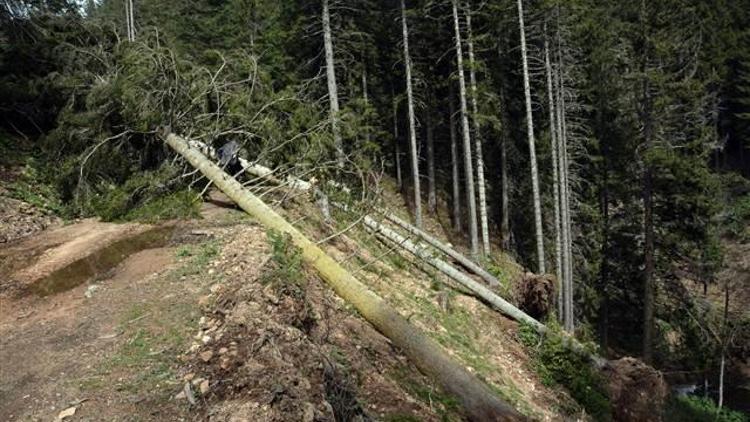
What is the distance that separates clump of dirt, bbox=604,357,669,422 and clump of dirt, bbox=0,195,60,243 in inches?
433

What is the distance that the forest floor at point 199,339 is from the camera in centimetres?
446

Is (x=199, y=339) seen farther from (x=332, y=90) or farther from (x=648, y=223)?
(x=648, y=223)

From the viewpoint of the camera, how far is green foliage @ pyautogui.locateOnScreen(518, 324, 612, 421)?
9.62 meters

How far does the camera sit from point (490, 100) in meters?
18.1

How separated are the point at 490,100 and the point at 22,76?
1369 centimetres

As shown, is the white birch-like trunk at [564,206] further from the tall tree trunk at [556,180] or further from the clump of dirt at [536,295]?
the clump of dirt at [536,295]

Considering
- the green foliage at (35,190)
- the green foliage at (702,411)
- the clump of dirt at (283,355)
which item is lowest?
the green foliage at (702,411)

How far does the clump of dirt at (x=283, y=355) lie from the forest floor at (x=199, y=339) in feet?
0.05

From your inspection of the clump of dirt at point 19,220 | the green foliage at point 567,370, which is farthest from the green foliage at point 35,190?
the green foliage at point 567,370

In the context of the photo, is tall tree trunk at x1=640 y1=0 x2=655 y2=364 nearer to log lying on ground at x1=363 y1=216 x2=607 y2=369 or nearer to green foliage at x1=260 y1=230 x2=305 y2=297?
log lying on ground at x1=363 y1=216 x2=607 y2=369

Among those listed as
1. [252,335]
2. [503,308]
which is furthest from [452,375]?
[503,308]

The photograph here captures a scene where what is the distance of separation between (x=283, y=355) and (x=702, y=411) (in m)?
17.7

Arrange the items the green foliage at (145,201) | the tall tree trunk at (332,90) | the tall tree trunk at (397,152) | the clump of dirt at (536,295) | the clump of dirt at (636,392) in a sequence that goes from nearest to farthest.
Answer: the green foliage at (145,201) → the clump of dirt at (636,392) → the tall tree trunk at (332,90) → the clump of dirt at (536,295) → the tall tree trunk at (397,152)

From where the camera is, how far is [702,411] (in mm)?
17344
